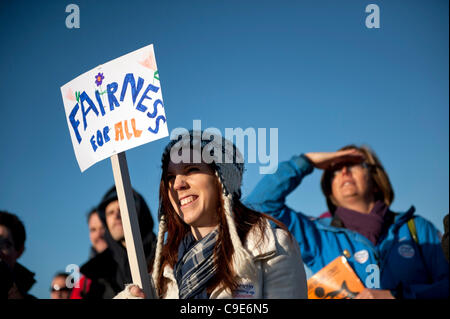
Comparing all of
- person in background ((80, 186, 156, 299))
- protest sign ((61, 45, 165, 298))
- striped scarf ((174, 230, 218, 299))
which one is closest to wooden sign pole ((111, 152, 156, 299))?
protest sign ((61, 45, 165, 298))

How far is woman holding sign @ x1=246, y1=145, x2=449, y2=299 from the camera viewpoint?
11.9ft

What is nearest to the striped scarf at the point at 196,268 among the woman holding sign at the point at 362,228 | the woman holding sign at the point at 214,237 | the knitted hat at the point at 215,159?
the woman holding sign at the point at 214,237

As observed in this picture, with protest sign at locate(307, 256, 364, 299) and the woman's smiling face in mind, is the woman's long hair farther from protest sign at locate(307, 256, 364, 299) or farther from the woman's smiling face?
protest sign at locate(307, 256, 364, 299)

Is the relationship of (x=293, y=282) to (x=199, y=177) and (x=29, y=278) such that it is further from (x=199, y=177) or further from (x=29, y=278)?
(x=29, y=278)

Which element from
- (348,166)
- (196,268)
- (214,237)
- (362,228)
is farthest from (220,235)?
(348,166)

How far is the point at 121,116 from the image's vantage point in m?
1.85

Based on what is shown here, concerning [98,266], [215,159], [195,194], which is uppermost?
[215,159]

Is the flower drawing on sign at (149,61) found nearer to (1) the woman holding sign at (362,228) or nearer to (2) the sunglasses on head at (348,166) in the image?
(1) the woman holding sign at (362,228)

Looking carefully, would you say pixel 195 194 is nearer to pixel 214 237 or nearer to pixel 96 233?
pixel 214 237

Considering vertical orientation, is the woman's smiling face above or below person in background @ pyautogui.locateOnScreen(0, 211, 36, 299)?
above

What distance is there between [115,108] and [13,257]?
7.80 ft

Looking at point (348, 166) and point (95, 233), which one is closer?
point (95, 233)
